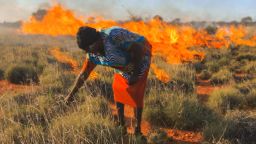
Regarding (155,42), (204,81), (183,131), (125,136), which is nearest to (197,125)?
(183,131)

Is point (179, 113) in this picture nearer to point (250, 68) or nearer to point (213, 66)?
point (250, 68)

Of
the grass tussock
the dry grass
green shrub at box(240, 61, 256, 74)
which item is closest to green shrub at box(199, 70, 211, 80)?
green shrub at box(240, 61, 256, 74)

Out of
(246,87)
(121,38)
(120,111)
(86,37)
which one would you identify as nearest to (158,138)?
(120,111)

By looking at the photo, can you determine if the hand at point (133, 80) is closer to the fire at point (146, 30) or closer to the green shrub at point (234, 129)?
the green shrub at point (234, 129)

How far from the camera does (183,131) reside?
7.01 metres

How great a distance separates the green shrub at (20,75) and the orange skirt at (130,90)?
7023 millimetres

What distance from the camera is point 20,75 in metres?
13.2

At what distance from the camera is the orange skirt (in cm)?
602

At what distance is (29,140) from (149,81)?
16.4 feet

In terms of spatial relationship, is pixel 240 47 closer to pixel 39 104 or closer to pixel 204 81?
pixel 204 81

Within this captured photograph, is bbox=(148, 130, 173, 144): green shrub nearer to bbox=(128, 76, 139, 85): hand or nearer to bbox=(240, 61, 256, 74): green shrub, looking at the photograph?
bbox=(128, 76, 139, 85): hand

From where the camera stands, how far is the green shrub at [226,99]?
8.54 metres

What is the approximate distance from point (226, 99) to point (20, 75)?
731cm

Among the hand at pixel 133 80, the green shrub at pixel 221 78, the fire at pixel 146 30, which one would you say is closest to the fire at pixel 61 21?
the fire at pixel 146 30
